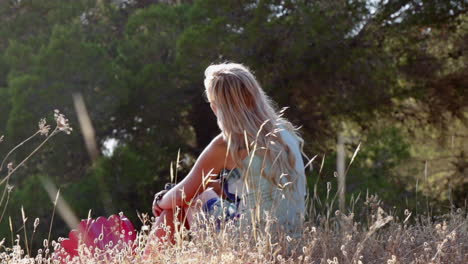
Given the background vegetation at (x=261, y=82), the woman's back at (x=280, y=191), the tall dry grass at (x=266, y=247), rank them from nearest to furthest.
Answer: the tall dry grass at (x=266, y=247) < the woman's back at (x=280, y=191) < the background vegetation at (x=261, y=82)

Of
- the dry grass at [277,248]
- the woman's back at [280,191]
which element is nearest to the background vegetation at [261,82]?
the woman's back at [280,191]

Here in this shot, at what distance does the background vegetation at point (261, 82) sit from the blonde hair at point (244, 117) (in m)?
3.56

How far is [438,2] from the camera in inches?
283

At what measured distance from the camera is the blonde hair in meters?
2.85

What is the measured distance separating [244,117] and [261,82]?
4.02 metres

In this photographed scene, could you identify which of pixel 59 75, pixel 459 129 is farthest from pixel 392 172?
pixel 59 75

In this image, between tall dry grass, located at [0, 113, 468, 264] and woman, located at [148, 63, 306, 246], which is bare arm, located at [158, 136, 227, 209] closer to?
woman, located at [148, 63, 306, 246]

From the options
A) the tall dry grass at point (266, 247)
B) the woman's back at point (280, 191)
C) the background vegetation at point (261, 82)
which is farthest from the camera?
the background vegetation at point (261, 82)

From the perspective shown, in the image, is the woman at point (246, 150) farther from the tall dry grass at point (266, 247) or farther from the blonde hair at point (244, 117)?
the tall dry grass at point (266, 247)

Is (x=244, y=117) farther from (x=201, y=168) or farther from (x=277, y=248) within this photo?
(x=277, y=248)

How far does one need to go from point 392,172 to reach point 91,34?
3291 millimetres

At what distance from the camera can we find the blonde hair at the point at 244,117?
112 inches

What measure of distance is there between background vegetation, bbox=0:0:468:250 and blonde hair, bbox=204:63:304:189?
3.56 metres

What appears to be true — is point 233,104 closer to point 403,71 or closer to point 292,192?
point 292,192
